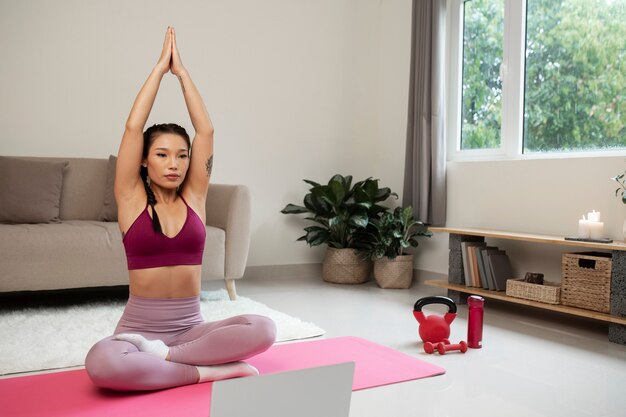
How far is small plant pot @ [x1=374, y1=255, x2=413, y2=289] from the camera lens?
441 centimetres

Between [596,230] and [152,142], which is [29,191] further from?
[596,230]

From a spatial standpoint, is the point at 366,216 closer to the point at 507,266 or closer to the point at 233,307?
the point at 507,266

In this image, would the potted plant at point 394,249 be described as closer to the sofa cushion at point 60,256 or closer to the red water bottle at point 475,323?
the red water bottle at point 475,323

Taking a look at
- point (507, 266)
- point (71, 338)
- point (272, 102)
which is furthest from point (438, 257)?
point (71, 338)

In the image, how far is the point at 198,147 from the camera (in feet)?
6.85

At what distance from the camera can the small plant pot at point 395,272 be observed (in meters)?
4.41

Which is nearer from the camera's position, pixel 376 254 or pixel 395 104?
pixel 376 254

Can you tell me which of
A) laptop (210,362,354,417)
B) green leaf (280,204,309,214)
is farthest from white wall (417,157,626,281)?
laptop (210,362,354,417)

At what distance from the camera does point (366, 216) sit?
14.8 feet

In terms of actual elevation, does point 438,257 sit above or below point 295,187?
below

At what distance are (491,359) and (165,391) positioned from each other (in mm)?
1340

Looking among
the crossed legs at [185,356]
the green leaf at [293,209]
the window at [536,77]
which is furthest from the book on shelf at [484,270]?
the crossed legs at [185,356]

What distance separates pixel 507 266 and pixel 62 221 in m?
2.65

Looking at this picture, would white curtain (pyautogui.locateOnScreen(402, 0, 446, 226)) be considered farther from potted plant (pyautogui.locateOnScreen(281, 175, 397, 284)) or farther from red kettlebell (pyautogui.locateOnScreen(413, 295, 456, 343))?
red kettlebell (pyautogui.locateOnScreen(413, 295, 456, 343))
